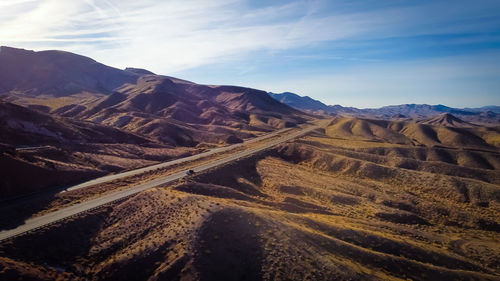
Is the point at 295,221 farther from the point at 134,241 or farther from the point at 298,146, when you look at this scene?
the point at 298,146

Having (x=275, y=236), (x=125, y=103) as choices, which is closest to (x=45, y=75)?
(x=125, y=103)

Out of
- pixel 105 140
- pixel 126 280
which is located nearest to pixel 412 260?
pixel 126 280

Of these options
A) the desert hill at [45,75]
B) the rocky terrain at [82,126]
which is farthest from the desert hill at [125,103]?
the rocky terrain at [82,126]

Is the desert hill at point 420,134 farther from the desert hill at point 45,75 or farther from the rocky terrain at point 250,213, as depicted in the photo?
the desert hill at point 45,75

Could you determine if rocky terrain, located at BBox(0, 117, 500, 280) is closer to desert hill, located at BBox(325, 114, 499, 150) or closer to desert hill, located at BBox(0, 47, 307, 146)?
desert hill, located at BBox(0, 47, 307, 146)

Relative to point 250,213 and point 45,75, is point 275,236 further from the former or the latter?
point 45,75

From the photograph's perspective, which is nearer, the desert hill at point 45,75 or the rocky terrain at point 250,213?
the rocky terrain at point 250,213

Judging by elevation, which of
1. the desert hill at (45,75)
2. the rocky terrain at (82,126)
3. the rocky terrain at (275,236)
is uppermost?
the desert hill at (45,75)

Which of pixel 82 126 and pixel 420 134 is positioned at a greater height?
pixel 420 134

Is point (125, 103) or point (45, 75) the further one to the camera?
point (45, 75)

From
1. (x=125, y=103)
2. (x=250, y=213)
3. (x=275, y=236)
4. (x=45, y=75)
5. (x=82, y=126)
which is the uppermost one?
(x=45, y=75)

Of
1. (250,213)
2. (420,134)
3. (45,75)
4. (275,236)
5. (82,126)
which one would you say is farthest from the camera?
(45,75)

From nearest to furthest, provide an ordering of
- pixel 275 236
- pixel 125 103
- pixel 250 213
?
pixel 275 236 → pixel 250 213 → pixel 125 103
